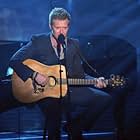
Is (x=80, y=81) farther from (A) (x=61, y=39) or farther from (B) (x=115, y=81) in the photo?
(A) (x=61, y=39)

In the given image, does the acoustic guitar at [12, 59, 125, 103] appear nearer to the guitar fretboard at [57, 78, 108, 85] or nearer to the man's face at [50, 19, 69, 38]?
the guitar fretboard at [57, 78, 108, 85]

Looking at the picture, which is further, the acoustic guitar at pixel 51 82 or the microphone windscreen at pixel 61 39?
the acoustic guitar at pixel 51 82

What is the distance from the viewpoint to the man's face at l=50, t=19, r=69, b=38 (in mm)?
4016

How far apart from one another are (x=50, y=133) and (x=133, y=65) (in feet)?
7.61

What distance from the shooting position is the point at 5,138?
5.48m

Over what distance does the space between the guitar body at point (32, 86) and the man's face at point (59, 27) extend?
0.35 m

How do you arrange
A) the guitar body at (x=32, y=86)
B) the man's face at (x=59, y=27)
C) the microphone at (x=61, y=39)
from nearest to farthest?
the microphone at (x=61, y=39) < the man's face at (x=59, y=27) < the guitar body at (x=32, y=86)

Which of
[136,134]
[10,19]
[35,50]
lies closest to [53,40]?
[35,50]

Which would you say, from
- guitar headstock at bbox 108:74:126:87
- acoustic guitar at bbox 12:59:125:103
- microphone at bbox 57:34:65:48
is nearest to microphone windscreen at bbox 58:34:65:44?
microphone at bbox 57:34:65:48

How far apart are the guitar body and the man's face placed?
351 millimetres

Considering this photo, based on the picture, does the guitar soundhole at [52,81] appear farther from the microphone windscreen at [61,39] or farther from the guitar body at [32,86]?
the microphone windscreen at [61,39]

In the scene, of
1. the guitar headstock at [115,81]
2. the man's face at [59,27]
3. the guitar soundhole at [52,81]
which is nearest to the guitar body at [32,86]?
the guitar soundhole at [52,81]

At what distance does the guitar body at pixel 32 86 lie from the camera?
13.5ft

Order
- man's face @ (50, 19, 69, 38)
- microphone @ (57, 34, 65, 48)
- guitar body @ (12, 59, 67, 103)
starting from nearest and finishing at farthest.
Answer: microphone @ (57, 34, 65, 48) < man's face @ (50, 19, 69, 38) < guitar body @ (12, 59, 67, 103)
